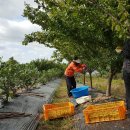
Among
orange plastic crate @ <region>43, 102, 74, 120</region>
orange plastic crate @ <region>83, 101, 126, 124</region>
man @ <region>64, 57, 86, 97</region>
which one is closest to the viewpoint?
orange plastic crate @ <region>83, 101, 126, 124</region>

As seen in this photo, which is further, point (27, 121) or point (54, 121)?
point (54, 121)

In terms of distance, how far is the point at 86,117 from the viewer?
8289mm

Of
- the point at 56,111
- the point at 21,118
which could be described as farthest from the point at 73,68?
the point at 21,118

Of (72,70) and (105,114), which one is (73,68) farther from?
(105,114)

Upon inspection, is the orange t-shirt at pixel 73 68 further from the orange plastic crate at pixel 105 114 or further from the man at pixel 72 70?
the orange plastic crate at pixel 105 114

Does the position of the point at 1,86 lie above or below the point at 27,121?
above

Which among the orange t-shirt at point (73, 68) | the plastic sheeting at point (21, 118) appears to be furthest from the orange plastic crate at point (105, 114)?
the orange t-shirt at point (73, 68)

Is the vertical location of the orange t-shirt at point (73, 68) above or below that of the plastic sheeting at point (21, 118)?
above

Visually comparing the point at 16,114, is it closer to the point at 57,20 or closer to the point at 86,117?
the point at 86,117

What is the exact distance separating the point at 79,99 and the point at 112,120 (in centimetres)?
281

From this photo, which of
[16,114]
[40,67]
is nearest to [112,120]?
[16,114]

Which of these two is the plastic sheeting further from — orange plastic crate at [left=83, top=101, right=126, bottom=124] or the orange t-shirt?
the orange t-shirt

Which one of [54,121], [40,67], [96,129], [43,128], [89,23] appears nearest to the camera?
[96,129]

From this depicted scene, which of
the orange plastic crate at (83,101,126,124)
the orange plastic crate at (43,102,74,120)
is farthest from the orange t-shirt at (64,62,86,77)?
the orange plastic crate at (83,101,126,124)
